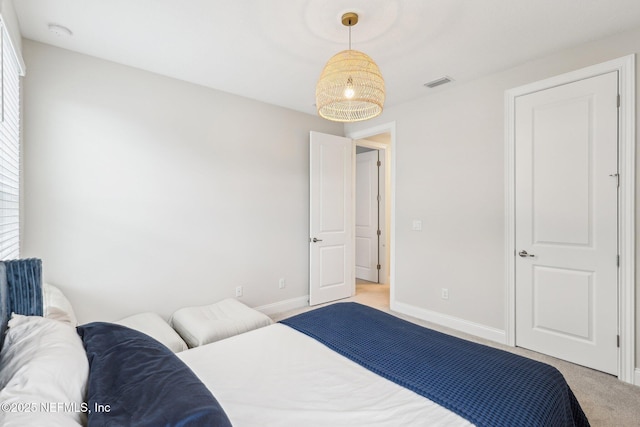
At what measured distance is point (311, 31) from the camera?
2260mm

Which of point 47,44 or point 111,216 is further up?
point 47,44

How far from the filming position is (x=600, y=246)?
241 cm

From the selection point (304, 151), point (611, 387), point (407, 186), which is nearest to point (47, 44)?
point (304, 151)

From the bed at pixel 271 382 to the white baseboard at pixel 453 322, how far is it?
1593 millimetres

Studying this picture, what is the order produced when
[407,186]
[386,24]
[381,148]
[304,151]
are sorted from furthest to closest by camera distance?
1. [381,148]
2. [304,151]
3. [407,186]
4. [386,24]

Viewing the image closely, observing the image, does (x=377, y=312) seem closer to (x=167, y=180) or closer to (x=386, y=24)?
(x=386, y=24)

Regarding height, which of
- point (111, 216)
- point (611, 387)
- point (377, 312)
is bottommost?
point (611, 387)

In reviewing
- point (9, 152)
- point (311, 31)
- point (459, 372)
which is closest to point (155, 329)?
point (9, 152)

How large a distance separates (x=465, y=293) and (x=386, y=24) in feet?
8.72

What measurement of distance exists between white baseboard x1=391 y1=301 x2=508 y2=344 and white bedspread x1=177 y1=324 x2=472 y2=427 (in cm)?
218

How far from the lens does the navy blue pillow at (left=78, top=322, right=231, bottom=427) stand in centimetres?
85

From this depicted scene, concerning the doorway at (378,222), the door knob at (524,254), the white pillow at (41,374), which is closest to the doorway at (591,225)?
the door knob at (524,254)

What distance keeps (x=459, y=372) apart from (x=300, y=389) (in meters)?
0.72

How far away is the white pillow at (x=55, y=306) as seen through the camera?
191 cm
